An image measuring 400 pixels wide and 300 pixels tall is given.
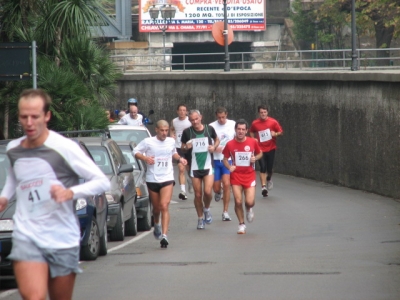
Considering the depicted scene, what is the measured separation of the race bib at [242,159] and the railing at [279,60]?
41.8ft

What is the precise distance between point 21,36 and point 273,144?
5.40 meters

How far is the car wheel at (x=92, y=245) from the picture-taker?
468 inches

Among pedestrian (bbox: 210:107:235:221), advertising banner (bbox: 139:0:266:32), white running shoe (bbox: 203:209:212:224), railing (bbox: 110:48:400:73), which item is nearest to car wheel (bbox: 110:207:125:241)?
white running shoe (bbox: 203:209:212:224)

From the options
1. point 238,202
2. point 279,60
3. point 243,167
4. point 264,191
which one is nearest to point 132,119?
point 264,191

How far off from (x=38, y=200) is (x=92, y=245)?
239 inches

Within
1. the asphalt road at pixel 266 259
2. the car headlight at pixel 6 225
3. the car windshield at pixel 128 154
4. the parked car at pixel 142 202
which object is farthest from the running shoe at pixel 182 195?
the car headlight at pixel 6 225

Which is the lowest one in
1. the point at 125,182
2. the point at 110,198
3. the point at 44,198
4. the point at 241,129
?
the point at 110,198

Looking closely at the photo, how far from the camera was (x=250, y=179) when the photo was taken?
49.5ft

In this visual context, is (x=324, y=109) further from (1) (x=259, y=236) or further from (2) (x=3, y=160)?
(2) (x=3, y=160)

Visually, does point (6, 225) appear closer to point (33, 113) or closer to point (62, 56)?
point (33, 113)

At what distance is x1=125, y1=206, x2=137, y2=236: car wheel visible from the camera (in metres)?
15.2

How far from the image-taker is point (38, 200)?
6047 mm

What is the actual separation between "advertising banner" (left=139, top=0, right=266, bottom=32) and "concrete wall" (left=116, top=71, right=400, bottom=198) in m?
24.9

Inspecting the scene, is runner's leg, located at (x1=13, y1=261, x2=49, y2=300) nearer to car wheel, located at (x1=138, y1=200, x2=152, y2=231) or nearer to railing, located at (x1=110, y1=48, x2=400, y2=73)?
car wheel, located at (x1=138, y1=200, x2=152, y2=231)
